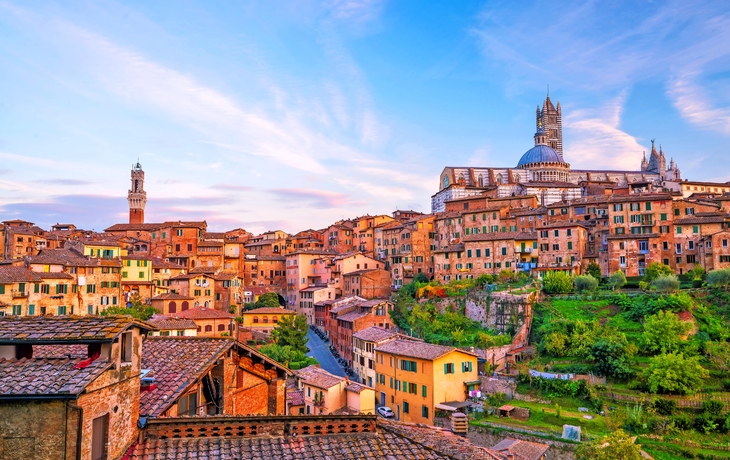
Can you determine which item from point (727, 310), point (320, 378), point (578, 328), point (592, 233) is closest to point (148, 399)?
point (320, 378)

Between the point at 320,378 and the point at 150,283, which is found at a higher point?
the point at 150,283

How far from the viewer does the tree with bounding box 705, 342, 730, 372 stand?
36.8 metres

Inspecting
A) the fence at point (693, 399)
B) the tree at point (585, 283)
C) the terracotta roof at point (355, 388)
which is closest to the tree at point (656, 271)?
the tree at point (585, 283)

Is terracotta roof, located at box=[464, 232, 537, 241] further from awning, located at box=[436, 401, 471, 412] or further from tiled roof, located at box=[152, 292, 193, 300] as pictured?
tiled roof, located at box=[152, 292, 193, 300]

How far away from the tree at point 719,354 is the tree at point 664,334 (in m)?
1.87

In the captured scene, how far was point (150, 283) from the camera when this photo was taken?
61.5 metres

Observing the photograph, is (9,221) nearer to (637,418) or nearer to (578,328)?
(578,328)

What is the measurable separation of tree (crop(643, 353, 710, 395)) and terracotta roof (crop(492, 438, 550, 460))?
8.96 metres

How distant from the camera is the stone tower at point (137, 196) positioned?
343 ft

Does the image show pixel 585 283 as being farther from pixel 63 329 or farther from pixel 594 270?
pixel 63 329

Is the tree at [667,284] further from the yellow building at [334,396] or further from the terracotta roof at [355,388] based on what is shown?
the terracotta roof at [355,388]

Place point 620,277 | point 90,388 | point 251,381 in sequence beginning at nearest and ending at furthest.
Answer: point 90,388, point 251,381, point 620,277

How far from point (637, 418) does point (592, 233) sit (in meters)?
33.4

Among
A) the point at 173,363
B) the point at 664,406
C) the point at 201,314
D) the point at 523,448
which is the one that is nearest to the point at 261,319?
the point at 201,314
